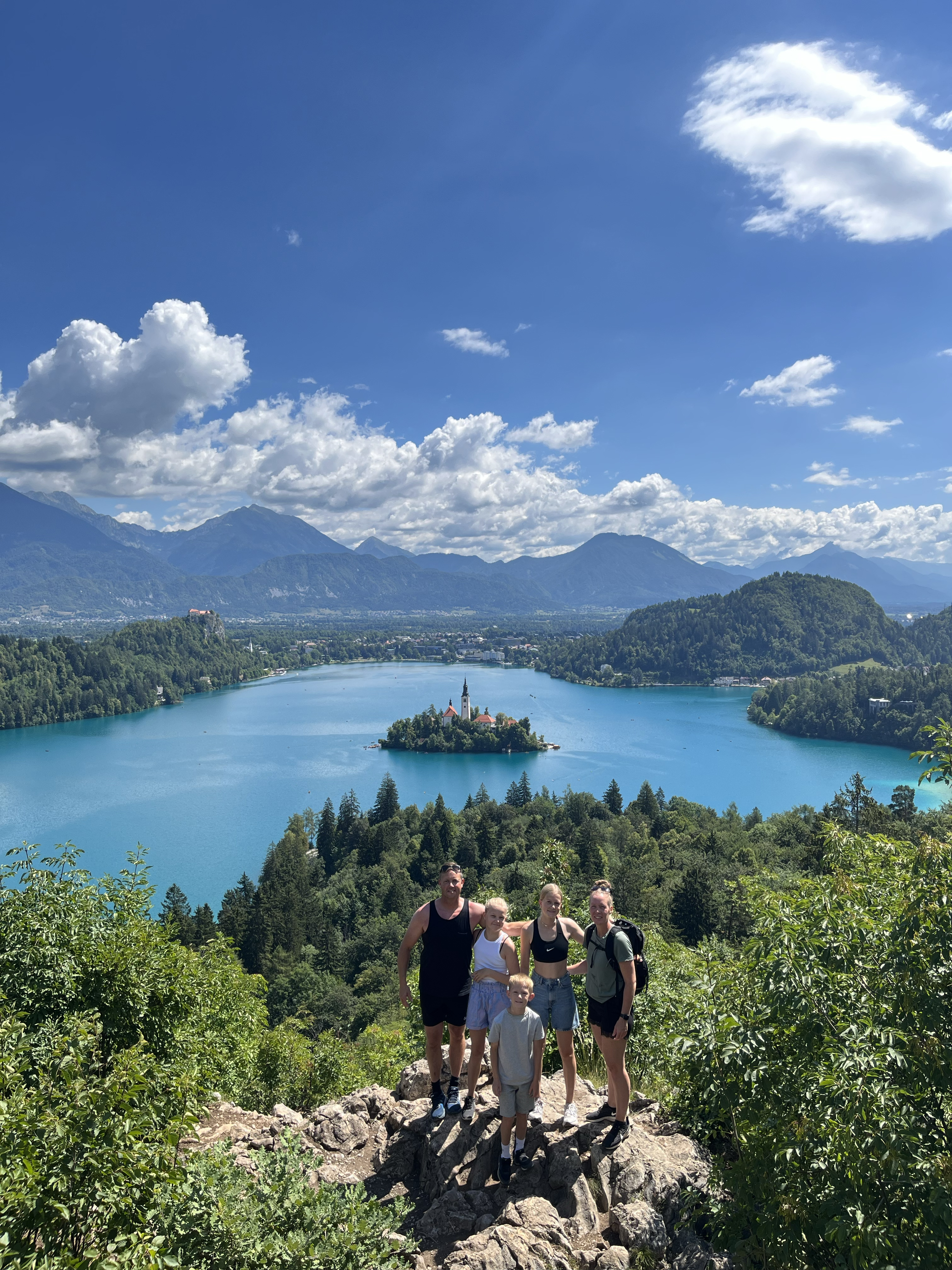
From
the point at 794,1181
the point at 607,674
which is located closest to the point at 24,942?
the point at 794,1181

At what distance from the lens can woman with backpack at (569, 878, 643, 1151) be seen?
4.92 meters

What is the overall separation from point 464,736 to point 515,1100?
80.9m

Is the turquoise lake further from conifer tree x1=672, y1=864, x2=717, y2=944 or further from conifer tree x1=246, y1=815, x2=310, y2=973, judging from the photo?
conifer tree x1=672, y1=864, x2=717, y2=944

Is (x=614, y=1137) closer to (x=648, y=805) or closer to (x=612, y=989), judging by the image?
(x=612, y=989)

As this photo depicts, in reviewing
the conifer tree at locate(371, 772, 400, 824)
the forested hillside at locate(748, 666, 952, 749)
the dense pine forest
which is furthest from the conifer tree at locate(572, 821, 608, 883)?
the forested hillside at locate(748, 666, 952, 749)

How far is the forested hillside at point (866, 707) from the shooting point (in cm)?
8200

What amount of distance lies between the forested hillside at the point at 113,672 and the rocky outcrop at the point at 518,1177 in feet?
357

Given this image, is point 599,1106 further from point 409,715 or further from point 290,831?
point 409,715

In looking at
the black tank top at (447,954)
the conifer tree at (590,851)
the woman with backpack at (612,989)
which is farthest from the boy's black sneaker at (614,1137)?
the conifer tree at (590,851)

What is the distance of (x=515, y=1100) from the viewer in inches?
186

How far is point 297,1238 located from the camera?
3.29 metres

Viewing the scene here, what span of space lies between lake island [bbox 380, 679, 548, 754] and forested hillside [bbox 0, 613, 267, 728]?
167 feet

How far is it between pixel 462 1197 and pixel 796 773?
70.3 m

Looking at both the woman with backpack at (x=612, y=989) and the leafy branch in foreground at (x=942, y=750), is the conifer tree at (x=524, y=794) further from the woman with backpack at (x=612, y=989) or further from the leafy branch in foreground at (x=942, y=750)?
the leafy branch in foreground at (x=942, y=750)
